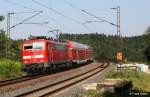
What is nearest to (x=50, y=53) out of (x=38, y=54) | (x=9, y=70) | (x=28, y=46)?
(x=38, y=54)

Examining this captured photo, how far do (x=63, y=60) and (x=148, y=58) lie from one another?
176 feet

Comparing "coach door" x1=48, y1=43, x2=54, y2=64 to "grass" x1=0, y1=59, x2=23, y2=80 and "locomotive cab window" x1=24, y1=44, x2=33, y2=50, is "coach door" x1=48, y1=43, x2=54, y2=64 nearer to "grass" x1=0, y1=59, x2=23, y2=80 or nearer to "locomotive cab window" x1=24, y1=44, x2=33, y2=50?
"locomotive cab window" x1=24, y1=44, x2=33, y2=50

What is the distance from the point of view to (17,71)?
129 feet

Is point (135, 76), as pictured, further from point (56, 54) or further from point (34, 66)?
point (56, 54)

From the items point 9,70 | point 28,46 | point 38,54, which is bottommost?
point 9,70

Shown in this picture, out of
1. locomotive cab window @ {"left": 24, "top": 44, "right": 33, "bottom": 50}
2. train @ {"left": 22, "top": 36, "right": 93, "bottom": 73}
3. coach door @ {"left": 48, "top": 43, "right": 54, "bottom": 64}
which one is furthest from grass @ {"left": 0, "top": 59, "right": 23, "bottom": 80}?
coach door @ {"left": 48, "top": 43, "right": 54, "bottom": 64}

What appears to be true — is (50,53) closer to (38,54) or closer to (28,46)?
(38,54)

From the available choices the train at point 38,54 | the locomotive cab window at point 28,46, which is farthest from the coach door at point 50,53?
the locomotive cab window at point 28,46

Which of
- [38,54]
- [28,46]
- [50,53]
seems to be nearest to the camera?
[38,54]

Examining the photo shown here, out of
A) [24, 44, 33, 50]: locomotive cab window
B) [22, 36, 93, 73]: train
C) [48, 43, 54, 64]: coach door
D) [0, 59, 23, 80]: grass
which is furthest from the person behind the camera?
[48, 43, 54, 64]: coach door

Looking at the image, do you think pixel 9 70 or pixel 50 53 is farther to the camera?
pixel 50 53

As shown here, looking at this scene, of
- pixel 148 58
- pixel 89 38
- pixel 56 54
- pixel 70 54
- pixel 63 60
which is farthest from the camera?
pixel 89 38

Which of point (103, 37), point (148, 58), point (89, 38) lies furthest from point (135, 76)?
point (103, 37)

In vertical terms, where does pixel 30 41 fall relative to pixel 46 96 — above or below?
above
